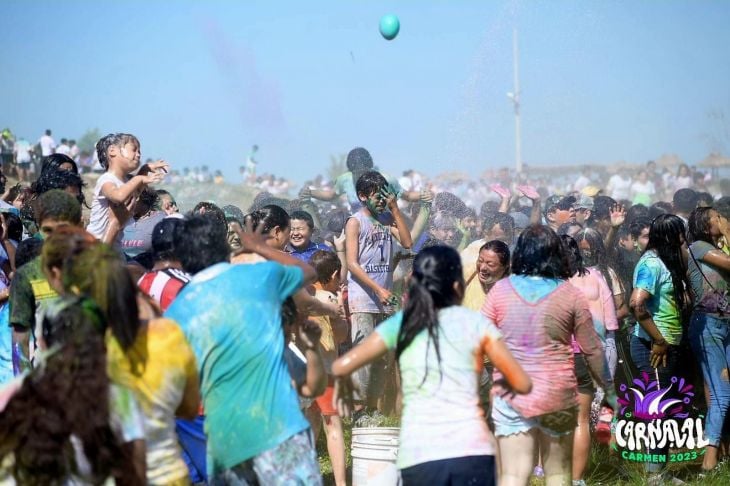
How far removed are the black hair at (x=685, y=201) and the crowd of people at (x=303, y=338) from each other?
2.70 metres

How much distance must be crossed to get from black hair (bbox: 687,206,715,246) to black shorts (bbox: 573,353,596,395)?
1627mm

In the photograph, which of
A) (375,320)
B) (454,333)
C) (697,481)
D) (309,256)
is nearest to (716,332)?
(697,481)

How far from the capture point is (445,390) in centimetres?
412

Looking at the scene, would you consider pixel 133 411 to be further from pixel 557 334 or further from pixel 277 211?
pixel 277 211

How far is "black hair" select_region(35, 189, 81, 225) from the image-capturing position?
4.84 m

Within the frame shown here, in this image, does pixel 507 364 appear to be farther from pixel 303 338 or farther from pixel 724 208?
pixel 724 208

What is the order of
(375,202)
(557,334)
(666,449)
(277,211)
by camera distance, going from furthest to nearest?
(375,202), (666,449), (277,211), (557,334)

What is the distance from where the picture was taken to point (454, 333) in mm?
4156

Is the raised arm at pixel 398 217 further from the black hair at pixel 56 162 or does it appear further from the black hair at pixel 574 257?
the black hair at pixel 56 162

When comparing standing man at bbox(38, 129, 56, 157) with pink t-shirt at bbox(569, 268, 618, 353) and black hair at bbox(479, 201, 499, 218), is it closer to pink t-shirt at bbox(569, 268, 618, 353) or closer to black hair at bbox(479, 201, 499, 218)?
black hair at bbox(479, 201, 499, 218)

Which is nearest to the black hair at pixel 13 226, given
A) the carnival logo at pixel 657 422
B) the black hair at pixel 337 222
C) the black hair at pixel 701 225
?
the black hair at pixel 337 222

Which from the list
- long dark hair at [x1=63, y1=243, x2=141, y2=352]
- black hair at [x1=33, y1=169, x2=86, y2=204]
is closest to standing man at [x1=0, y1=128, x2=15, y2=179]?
black hair at [x1=33, y1=169, x2=86, y2=204]

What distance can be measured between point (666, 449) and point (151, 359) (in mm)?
4865

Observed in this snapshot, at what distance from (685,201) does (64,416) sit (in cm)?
932
